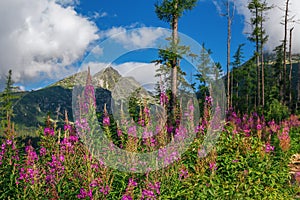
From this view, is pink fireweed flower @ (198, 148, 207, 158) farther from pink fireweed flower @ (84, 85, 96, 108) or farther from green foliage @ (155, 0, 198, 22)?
green foliage @ (155, 0, 198, 22)

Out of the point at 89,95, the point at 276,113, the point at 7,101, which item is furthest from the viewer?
the point at 7,101

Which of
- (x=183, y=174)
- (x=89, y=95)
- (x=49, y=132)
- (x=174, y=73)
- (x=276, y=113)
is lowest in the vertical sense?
(x=183, y=174)

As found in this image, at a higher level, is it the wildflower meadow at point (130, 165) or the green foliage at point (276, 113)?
the green foliage at point (276, 113)

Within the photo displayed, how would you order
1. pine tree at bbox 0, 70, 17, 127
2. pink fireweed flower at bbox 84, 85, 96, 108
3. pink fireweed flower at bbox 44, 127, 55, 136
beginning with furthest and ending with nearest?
1. pine tree at bbox 0, 70, 17, 127
2. pink fireweed flower at bbox 44, 127, 55, 136
3. pink fireweed flower at bbox 84, 85, 96, 108

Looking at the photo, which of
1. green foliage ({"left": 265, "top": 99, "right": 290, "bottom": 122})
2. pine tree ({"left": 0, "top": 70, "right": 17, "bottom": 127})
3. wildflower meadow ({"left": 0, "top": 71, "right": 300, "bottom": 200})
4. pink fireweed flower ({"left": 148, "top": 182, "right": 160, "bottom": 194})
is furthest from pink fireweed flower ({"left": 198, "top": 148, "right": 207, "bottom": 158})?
pine tree ({"left": 0, "top": 70, "right": 17, "bottom": 127})

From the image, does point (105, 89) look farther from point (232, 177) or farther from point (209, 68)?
point (209, 68)

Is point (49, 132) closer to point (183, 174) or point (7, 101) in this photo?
point (183, 174)

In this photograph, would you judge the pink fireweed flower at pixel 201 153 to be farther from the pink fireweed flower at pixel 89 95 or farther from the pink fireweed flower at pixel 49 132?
the pink fireweed flower at pixel 49 132

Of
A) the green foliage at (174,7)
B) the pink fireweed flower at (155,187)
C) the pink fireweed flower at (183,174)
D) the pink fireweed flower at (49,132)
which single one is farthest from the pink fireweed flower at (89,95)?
the green foliage at (174,7)

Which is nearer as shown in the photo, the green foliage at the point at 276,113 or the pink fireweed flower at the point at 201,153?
the pink fireweed flower at the point at 201,153

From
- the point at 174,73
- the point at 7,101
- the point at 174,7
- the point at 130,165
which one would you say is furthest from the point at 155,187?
the point at 7,101

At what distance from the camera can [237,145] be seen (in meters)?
6.15

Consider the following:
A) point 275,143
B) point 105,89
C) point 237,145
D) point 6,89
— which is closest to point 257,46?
point 275,143

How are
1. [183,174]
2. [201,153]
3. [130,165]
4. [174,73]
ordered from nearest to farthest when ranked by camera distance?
[130,165] → [183,174] → [201,153] → [174,73]
